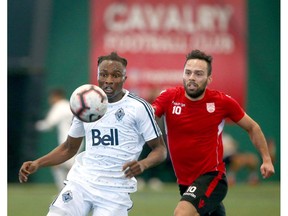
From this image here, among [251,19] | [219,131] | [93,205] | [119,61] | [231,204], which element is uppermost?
[251,19]

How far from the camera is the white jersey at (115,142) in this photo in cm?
774

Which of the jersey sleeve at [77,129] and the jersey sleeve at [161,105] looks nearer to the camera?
the jersey sleeve at [77,129]

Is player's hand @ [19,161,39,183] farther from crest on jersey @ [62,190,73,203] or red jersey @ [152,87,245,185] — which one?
red jersey @ [152,87,245,185]

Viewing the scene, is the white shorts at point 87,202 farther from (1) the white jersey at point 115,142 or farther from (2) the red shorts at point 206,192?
(2) the red shorts at point 206,192

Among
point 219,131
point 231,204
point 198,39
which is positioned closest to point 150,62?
point 198,39

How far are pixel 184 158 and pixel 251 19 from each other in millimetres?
14079

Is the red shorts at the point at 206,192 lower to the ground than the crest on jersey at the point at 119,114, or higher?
lower

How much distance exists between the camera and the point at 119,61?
7949mm

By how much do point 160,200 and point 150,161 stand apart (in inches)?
323

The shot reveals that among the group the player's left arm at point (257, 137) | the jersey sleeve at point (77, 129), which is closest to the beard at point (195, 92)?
the player's left arm at point (257, 137)

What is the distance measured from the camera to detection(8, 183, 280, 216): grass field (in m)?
13.5

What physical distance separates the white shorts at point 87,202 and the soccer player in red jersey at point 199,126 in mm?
1055

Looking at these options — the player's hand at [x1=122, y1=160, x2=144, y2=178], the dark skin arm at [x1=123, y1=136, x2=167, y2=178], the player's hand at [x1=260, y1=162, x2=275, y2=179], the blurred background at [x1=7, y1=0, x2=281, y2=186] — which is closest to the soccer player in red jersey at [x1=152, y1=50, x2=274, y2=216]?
the player's hand at [x1=260, y1=162, x2=275, y2=179]
